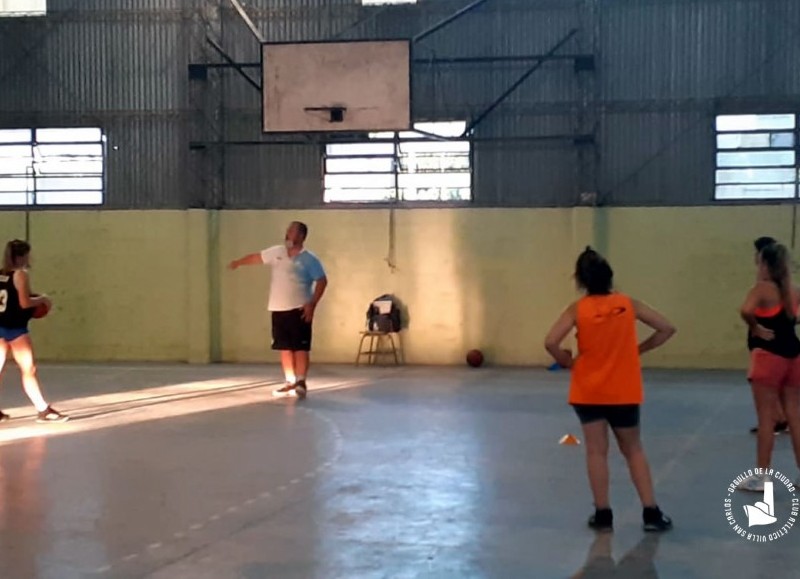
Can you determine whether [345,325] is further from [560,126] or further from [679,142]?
[679,142]

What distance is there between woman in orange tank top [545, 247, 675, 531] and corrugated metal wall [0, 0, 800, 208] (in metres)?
10.1

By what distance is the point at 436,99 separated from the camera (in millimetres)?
16250

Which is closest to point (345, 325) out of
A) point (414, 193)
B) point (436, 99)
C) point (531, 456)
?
point (414, 193)

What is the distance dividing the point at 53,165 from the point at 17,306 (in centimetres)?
801

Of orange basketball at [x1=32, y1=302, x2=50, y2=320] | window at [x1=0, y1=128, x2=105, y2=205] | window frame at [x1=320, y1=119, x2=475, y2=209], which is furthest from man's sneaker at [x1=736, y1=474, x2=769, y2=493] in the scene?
window at [x1=0, y1=128, x2=105, y2=205]

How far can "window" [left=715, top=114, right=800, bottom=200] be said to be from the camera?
15.4m

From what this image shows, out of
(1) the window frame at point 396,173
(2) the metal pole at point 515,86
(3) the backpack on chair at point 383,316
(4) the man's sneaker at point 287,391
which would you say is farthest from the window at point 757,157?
(4) the man's sneaker at point 287,391

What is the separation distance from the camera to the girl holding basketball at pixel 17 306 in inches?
380

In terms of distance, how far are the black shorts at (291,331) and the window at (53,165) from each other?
665cm

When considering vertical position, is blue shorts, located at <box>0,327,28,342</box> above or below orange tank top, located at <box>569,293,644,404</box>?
below

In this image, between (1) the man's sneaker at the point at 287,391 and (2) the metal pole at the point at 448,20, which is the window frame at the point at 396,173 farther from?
(1) the man's sneaker at the point at 287,391

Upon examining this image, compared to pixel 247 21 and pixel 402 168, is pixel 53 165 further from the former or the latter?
pixel 402 168

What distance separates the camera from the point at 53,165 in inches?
672

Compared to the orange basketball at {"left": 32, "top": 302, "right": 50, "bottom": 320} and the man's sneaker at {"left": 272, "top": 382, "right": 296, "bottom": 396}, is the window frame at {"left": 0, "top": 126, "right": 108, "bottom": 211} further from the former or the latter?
the orange basketball at {"left": 32, "top": 302, "right": 50, "bottom": 320}
